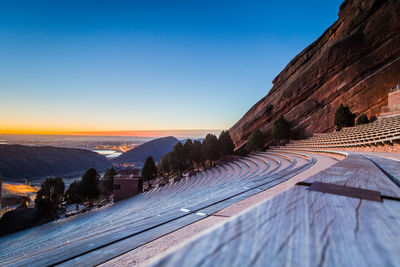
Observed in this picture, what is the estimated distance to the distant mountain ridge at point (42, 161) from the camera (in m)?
93.1

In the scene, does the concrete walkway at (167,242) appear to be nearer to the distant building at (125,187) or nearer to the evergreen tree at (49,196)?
the distant building at (125,187)

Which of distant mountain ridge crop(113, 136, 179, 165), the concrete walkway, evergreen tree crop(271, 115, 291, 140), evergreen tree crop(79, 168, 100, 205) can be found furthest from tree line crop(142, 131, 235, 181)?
distant mountain ridge crop(113, 136, 179, 165)

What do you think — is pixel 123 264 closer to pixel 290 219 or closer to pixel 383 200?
pixel 290 219

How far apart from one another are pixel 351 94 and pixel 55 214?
5450 cm

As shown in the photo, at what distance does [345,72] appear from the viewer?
33.7 meters

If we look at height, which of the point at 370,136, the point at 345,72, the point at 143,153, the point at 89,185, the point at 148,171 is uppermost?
the point at 345,72

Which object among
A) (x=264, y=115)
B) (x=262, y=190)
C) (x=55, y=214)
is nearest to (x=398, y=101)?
(x=264, y=115)

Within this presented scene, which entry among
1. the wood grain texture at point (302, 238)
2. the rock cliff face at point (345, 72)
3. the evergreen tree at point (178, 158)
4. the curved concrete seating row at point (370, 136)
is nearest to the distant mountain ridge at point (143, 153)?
the evergreen tree at point (178, 158)

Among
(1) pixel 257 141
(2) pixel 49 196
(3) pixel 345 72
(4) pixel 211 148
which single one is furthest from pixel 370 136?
(2) pixel 49 196

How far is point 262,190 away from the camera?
2562 mm

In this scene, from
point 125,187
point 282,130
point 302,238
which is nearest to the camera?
point 302,238

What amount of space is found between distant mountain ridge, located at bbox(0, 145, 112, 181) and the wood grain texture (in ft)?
387

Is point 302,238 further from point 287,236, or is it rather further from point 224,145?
point 224,145

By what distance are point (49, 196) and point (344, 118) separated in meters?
49.2
